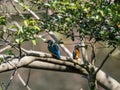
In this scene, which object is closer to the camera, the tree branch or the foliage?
the foliage

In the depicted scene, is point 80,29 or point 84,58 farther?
point 84,58

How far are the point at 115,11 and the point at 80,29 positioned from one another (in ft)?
0.79

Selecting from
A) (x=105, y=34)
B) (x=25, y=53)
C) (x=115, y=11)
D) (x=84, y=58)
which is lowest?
(x=84, y=58)

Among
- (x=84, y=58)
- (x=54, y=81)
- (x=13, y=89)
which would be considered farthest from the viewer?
(x=54, y=81)

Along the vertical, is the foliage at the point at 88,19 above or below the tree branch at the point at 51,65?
above

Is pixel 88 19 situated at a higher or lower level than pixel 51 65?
higher

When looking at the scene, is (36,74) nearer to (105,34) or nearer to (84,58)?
(84,58)

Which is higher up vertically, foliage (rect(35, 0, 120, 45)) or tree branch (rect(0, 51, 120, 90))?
foliage (rect(35, 0, 120, 45))

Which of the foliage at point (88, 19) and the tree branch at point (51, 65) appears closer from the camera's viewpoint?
the foliage at point (88, 19)

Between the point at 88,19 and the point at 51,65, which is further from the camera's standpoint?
the point at 51,65

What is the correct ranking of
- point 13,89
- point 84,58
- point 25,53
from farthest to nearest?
point 13,89 < point 84,58 < point 25,53

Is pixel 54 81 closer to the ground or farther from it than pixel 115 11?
closer to the ground

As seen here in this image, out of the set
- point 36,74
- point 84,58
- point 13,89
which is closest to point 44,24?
point 84,58

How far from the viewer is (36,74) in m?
8.66
